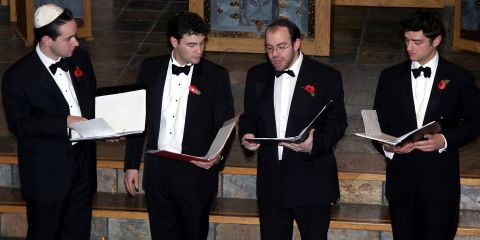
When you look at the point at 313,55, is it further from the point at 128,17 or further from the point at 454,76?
the point at 454,76

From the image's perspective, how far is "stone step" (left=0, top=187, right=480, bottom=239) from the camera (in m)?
6.66

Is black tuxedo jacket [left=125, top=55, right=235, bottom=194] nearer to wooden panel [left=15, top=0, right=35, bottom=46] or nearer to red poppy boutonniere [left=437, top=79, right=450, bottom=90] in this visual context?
red poppy boutonniere [left=437, top=79, right=450, bottom=90]

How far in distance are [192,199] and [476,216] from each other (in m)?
1.89

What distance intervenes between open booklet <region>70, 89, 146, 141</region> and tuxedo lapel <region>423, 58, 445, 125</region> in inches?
55.3

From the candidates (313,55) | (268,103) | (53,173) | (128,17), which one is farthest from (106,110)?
(128,17)

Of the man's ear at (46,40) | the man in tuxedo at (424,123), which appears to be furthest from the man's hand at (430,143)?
the man's ear at (46,40)

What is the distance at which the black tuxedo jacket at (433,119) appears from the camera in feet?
18.1

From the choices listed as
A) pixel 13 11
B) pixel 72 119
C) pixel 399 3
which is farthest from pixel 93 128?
pixel 399 3

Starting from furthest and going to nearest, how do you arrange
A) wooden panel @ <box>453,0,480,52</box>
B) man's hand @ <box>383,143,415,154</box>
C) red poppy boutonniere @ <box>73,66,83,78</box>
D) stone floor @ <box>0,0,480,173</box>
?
wooden panel @ <box>453,0,480,52</box> → stone floor @ <box>0,0,480,173</box> → red poppy boutonniere @ <box>73,66,83,78</box> → man's hand @ <box>383,143,415,154</box>

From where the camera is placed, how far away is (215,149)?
554 cm

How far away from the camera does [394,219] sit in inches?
228

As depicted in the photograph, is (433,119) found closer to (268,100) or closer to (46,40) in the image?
(268,100)

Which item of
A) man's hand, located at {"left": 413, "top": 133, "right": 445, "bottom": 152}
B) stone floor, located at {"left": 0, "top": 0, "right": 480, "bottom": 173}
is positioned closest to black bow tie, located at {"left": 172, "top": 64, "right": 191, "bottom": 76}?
man's hand, located at {"left": 413, "top": 133, "right": 445, "bottom": 152}

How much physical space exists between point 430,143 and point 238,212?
176 centimetres
